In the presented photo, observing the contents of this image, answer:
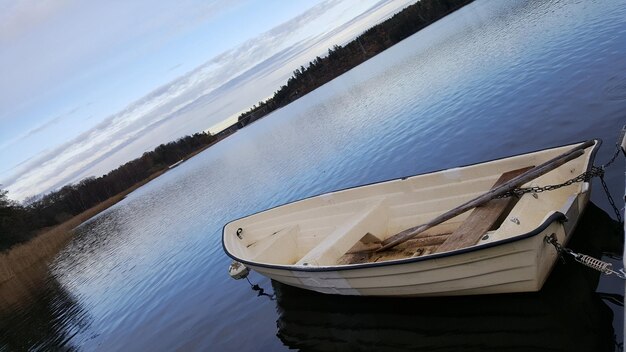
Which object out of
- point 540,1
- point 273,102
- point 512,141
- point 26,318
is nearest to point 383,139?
point 512,141

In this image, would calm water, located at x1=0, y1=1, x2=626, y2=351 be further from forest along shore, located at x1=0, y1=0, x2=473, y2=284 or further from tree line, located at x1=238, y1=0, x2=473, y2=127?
tree line, located at x1=238, y1=0, x2=473, y2=127

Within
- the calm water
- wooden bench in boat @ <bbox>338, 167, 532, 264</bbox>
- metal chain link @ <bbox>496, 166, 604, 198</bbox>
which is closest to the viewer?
metal chain link @ <bbox>496, 166, 604, 198</bbox>

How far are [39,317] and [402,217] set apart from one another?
1702 cm

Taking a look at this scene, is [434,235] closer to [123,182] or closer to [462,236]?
[462,236]

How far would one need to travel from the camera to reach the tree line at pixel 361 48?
107188mm

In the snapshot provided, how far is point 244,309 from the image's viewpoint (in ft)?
34.2

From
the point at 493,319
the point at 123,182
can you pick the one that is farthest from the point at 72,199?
the point at 493,319

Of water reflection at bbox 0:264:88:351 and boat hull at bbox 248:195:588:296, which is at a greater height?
water reflection at bbox 0:264:88:351

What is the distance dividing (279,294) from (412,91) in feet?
78.7

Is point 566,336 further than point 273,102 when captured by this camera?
No

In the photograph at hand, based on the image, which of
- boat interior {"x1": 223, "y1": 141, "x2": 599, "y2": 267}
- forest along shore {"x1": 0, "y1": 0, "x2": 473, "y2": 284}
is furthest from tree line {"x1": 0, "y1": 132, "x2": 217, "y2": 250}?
boat interior {"x1": 223, "y1": 141, "x2": 599, "y2": 267}

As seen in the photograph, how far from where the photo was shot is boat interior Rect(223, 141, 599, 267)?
6.21m

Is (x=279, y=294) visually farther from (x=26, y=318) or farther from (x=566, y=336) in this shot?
(x=26, y=318)

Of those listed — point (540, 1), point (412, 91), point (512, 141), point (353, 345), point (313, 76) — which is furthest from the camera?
point (313, 76)
